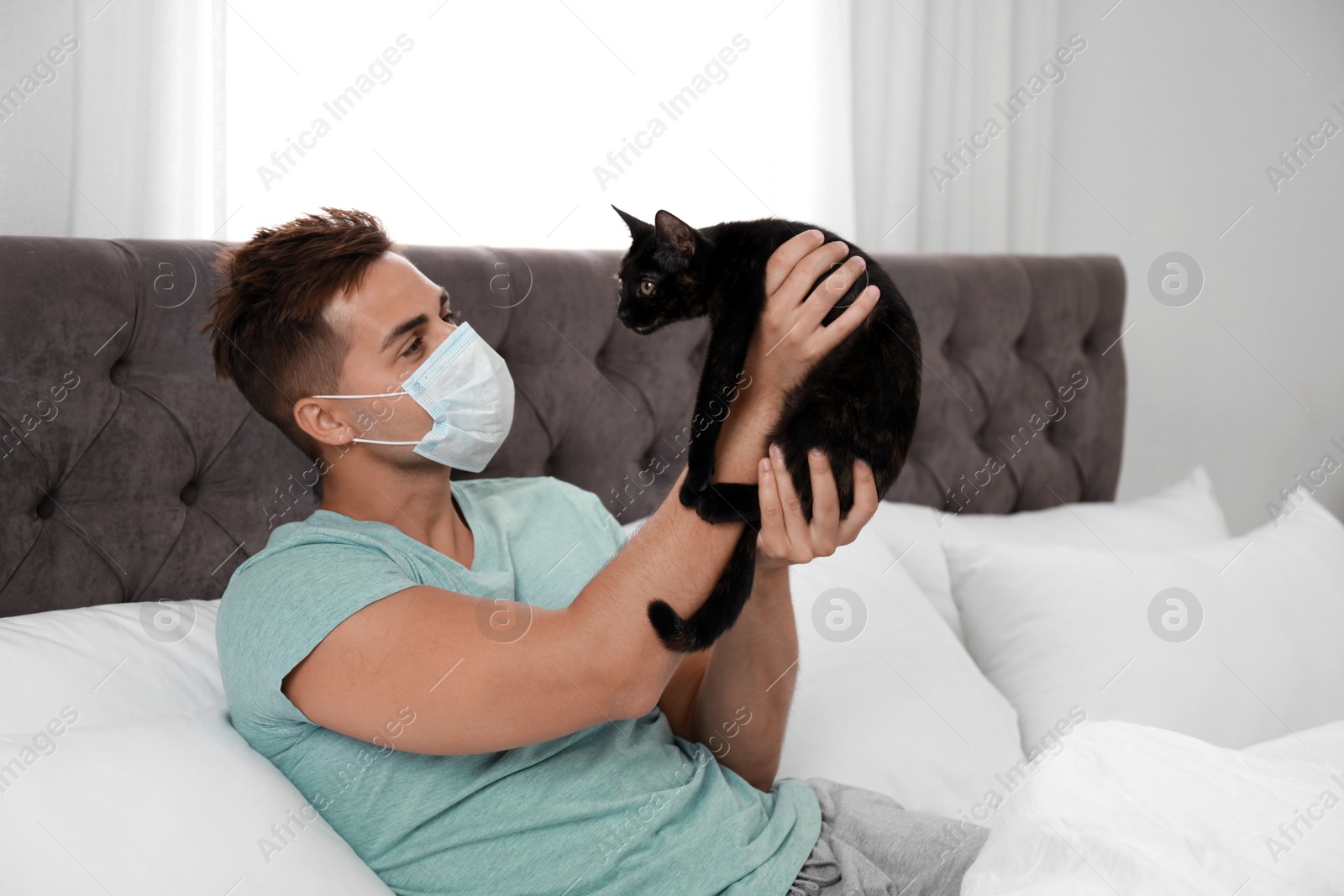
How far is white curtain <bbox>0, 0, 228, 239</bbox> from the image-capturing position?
4.28 ft

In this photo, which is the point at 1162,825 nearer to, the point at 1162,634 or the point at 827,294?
the point at 827,294

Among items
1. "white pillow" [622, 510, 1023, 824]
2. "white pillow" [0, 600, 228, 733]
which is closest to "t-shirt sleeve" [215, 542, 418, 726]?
"white pillow" [0, 600, 228, 733]

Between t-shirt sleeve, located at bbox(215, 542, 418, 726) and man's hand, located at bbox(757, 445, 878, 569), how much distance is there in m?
0.36

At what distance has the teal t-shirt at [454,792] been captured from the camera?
93 centimetres

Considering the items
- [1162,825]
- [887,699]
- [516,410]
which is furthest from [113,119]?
[1162,825]

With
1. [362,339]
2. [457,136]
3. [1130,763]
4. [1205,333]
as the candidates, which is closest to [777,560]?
[1130,763]

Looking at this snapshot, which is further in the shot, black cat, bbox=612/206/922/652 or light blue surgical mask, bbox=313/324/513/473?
light blue surgical mask, bbox=313/324/513/473

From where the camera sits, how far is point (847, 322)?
91 cm

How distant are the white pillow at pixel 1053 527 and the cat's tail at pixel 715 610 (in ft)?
2.73

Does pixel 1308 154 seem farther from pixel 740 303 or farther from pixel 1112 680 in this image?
pixel 740 303

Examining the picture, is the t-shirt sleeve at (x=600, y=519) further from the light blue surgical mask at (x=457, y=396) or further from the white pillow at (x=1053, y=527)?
the white pillow at (x=1053, y=527)

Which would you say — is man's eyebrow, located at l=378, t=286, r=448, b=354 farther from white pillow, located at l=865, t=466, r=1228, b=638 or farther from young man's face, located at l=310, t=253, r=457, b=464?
white pillow, located at l=865, t=466, r=1228, b=638

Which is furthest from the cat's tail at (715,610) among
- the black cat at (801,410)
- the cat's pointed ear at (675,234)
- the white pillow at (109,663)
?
the white pillow at (109,663)

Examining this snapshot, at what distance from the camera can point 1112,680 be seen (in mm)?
1536
